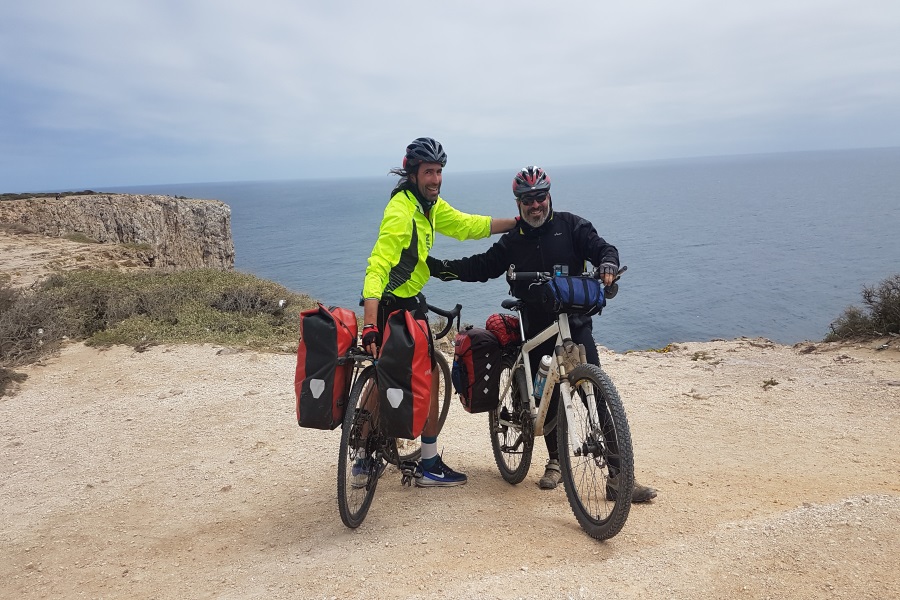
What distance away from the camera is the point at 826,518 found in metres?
3.46

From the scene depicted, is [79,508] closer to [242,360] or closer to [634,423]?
[242,360]

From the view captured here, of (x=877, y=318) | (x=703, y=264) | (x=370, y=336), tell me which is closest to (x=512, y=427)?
(x=370, y=336)

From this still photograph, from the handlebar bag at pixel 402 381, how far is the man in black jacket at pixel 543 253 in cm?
94

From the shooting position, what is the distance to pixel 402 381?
380 cm

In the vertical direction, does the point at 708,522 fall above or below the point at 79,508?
above

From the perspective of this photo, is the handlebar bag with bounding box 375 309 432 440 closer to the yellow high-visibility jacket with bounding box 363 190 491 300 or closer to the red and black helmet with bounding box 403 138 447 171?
the yellow high-visibility jacket with bounding box 363 190 491 300

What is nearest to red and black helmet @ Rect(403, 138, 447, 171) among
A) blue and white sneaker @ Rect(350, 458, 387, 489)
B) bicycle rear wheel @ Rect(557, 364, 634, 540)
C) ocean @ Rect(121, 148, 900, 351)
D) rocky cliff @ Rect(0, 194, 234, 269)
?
bicycle rear wheel @ Rect(557, 364, 634, 540)

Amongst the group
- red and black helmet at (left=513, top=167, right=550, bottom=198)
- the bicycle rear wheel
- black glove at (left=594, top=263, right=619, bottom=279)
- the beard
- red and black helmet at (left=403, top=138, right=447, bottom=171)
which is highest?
red and black helmet at (left=403, top=138, right=447, bottom=171)

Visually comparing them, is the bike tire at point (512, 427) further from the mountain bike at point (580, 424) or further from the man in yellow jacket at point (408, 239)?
the man in yellow jacket at point (408, 239)

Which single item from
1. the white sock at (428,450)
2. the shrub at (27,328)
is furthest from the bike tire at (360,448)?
the shrub at (27,328)

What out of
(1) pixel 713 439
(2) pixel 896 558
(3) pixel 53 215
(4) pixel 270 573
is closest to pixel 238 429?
(4) pixel 270 573

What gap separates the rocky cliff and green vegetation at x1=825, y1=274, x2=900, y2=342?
92.4ft

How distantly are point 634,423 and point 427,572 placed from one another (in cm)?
467

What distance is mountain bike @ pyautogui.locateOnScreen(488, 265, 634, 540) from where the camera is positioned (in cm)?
334
